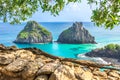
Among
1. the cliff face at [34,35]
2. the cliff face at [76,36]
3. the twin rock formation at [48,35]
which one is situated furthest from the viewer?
the cliff face at [76,36]

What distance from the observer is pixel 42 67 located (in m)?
9.41

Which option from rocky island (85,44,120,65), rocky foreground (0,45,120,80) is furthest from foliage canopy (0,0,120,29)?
rocky island (85,44,120,65)

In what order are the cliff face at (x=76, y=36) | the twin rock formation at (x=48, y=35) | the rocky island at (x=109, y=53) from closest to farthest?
the rocky island at (x=109, y=53) < the twin rock formation at (x=48, y=35) < the cliff face at (x=76, y=36)

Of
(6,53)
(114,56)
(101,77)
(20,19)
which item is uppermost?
(20,19)

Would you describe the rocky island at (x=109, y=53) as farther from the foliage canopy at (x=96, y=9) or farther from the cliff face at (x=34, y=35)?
the foliage canopy at (x=96, y=9)

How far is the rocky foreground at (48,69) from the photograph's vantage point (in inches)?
353

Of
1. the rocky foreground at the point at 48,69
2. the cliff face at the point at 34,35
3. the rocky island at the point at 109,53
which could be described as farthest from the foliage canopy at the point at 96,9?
the cliff face at the point at 34,35

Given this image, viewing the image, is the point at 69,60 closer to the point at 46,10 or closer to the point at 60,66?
the point at 60,66

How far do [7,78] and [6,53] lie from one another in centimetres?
159

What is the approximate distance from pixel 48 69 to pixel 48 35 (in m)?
146

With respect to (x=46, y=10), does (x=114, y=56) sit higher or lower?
lower

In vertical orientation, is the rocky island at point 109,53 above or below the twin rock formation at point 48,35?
below

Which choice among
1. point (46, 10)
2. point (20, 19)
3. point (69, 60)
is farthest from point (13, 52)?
point (20, 19)

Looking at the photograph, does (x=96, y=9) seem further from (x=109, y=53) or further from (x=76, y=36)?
(x=76, y=36)
